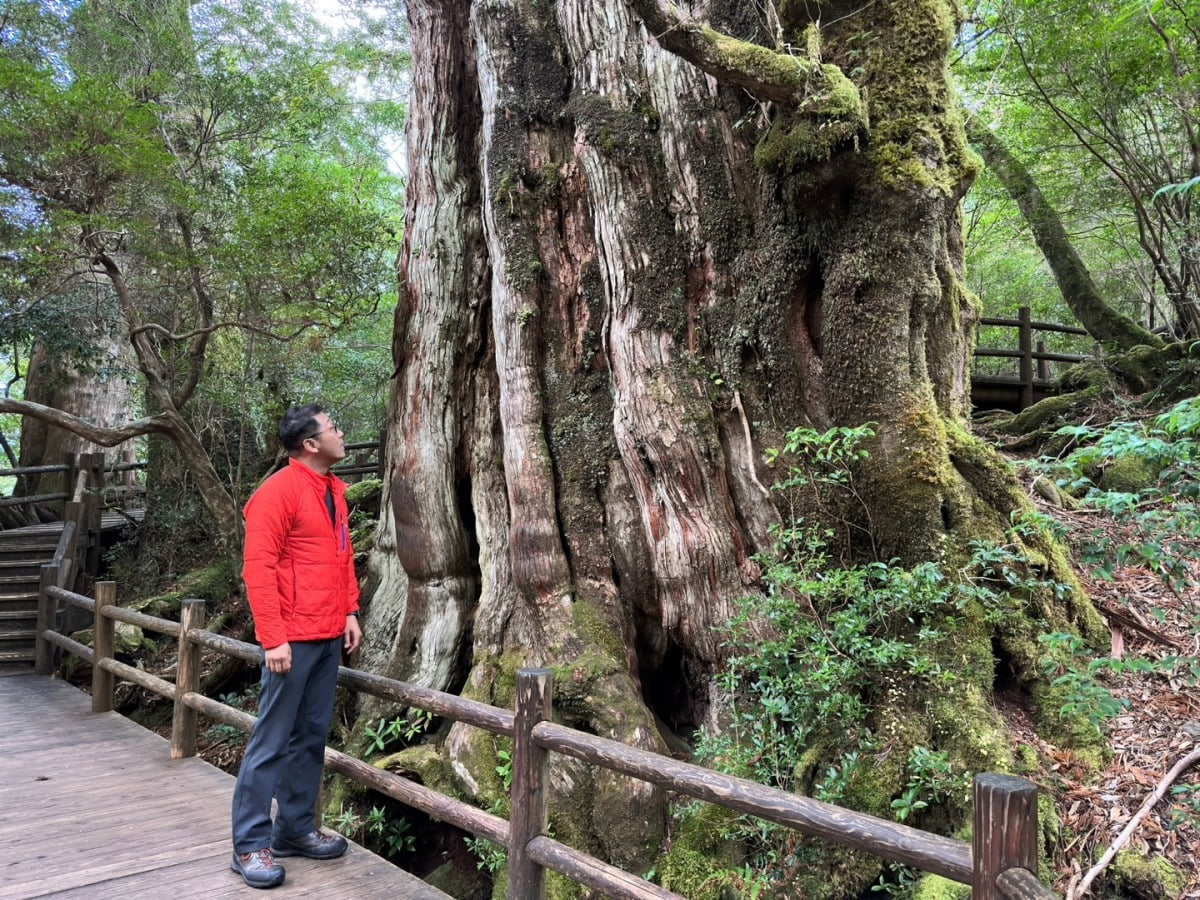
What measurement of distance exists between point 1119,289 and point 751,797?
14225mm

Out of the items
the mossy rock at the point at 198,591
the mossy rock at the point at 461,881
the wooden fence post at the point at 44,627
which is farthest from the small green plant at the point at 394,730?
the wooden fence post at the point at 44,627

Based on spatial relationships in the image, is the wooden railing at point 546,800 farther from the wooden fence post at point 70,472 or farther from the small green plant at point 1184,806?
the wooden fence post at point 70,472

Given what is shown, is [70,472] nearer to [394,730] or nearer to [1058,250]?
[394,730]

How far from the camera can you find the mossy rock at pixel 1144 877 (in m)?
2.94

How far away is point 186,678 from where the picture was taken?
4996mm

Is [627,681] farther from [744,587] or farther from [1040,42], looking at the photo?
[1040,42]

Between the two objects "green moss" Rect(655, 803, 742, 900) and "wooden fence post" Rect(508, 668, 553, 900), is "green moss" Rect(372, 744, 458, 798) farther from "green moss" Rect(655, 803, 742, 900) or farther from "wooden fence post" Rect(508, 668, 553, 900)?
"wooden fence post" Rect(508, 668, 553, 900)

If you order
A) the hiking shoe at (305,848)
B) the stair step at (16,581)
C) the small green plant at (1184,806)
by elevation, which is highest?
the small green plant at (1184,806)

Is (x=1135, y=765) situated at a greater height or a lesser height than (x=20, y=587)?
greater

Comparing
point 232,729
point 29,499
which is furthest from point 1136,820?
point 29,499

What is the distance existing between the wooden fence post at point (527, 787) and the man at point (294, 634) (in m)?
0.93

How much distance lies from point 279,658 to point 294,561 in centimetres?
40

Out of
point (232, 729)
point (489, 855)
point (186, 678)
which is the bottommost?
point (232, 729)

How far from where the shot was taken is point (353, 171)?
38.3 feet
